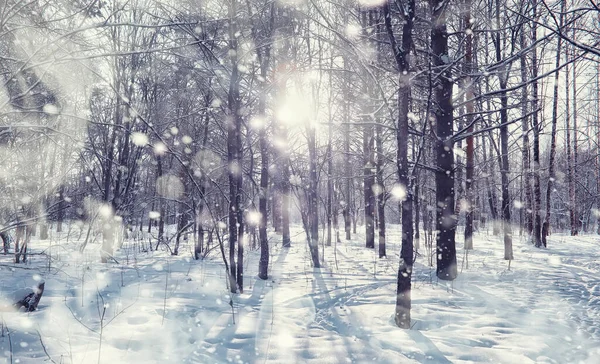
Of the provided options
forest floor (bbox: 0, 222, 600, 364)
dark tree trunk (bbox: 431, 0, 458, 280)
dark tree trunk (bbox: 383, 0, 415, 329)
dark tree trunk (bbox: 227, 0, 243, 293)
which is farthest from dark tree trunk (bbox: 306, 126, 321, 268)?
dark tree trunk (bbox: 383, 0, 415, 329)

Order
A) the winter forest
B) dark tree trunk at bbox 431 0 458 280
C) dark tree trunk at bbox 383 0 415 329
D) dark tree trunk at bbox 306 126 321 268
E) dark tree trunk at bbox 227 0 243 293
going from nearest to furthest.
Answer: the winter forest, dark tree trunk at bbox 383 0 415 329, dark tree trunk at bbox 227 0 243 293, dark tree trunk at bbox 431 0 458 280, dark tree trunk at bbox 306 126 321 268

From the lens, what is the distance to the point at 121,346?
3.65 meters

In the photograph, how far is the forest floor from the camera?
12.1 ft

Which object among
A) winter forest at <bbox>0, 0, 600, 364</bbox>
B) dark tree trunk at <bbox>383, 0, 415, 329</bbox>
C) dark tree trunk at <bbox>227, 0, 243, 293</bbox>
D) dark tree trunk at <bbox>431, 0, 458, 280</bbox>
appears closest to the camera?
winter forest at <bbox>0, 0, 600, 364</bbox>

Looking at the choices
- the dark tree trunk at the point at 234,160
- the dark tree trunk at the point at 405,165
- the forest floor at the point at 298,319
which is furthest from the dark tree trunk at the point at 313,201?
the dark tree trunk at the point at 405,165

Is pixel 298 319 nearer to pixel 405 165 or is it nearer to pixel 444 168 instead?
pixel 405 165

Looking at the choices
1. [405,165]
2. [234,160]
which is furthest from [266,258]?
[405,165]

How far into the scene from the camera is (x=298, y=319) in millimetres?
5023

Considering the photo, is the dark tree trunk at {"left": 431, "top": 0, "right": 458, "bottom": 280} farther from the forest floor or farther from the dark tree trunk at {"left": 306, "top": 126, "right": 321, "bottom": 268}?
the dark tree trunk at {"left": 306, "top": 126, "right": 321, "bottom": 268}

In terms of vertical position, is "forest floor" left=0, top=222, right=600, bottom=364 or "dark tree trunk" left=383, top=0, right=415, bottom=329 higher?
"dark tree trunk" left=383, top=0, right=415, bottom=329

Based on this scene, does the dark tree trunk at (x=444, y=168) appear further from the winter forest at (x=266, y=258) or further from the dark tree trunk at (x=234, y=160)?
the dark tree trunk at (x=234, y=160)

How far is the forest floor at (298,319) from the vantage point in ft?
12.1

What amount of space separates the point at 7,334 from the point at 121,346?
1.11m

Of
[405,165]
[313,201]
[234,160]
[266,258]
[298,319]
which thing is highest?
[234,160]
